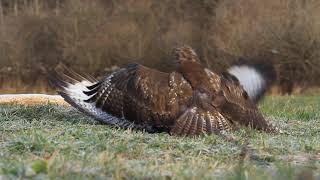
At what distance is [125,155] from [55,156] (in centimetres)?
63

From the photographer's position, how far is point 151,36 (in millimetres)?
33562

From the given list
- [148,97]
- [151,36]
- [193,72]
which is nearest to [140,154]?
[148,97]

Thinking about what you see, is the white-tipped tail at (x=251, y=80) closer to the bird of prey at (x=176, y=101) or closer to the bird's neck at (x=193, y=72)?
the bird of prey at (x=176, y=101)

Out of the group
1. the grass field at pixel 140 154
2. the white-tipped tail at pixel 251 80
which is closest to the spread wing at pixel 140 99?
the grass field at pixel 140 154

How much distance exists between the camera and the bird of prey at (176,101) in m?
7.06

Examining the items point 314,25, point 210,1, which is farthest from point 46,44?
point 314,25

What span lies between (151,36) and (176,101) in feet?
87.1

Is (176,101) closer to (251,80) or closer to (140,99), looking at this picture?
(140,99)

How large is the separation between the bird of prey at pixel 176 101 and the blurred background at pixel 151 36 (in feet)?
64.7

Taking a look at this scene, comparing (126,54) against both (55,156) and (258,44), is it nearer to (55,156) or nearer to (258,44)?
(258,44)

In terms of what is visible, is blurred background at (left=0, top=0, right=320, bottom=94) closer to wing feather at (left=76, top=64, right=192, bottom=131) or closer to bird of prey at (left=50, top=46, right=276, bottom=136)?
bird of prey at (left=50, top=46, right=276, bottom=136)

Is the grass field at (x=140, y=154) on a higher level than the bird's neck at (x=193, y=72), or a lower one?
lower

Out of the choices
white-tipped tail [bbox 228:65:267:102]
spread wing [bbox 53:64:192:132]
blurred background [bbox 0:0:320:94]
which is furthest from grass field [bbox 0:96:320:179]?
blurred background [bbox 0:0:320:94]

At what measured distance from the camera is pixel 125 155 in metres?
5.26
